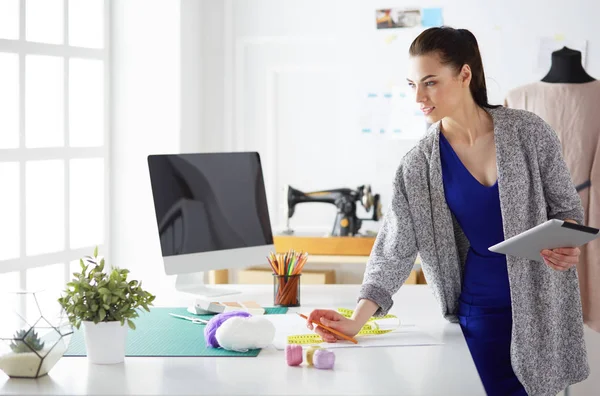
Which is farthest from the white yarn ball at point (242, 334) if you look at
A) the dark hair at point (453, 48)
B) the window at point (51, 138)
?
the window at point (51, 138)

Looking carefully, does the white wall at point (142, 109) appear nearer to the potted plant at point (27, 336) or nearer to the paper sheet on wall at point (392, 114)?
the paper sheet on wall at point (392, 114)

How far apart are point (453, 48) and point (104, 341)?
107cm

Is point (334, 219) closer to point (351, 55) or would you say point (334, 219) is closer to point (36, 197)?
point (351, 55)

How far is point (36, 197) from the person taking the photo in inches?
129

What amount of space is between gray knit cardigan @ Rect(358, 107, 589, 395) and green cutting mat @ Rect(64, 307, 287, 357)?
0.40 metres

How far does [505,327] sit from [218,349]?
27.3 inches

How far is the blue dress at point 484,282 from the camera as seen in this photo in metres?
2.00

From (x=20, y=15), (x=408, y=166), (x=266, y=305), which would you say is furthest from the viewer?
(x=20, y=15)

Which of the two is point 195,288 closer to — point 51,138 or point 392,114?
point 51,138

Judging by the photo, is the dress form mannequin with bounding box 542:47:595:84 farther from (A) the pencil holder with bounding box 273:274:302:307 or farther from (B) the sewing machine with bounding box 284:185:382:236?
(A) the pencil holder with bounding box 273:274:302:307

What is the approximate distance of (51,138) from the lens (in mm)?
3383

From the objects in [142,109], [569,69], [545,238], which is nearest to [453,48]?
[545,238]

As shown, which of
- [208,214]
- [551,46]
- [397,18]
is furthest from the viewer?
[397,18]

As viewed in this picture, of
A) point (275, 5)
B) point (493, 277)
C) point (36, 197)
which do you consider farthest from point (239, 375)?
point (275, 5)
